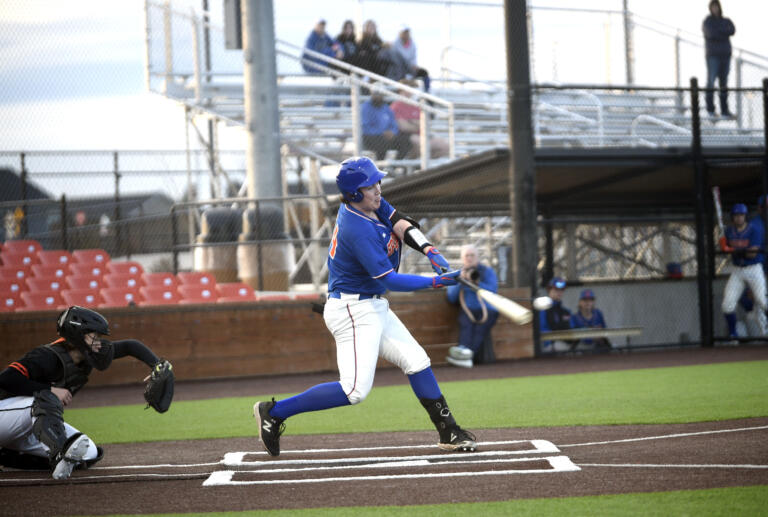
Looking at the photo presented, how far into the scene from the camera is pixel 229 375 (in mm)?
13281

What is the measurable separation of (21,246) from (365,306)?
1132 centimetres

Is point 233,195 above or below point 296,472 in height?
above

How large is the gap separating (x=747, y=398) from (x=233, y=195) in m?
12.2

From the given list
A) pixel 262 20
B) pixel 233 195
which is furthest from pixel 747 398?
pixel 233 195

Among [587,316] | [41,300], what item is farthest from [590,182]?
[41,300]

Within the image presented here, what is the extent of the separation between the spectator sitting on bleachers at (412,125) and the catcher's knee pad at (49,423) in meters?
11.2

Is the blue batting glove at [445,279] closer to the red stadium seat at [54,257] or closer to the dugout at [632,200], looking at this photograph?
the dugout at [632,200]

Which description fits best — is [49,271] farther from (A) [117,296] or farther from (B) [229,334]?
(B) [229,334]

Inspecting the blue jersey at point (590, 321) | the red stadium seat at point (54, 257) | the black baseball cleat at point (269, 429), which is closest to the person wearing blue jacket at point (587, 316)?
the blue jersey at point (590, 321)

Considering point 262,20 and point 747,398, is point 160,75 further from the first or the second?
point 747,398

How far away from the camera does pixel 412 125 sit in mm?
16547

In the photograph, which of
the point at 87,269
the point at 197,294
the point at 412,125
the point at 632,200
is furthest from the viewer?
the point at 632,200

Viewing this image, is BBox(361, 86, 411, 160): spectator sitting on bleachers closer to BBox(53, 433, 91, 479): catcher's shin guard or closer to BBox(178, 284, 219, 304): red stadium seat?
BBox(178, 284, 219, 304): red stadium seat

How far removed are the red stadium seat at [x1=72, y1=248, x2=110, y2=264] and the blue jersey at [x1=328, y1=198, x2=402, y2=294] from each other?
10.6m
